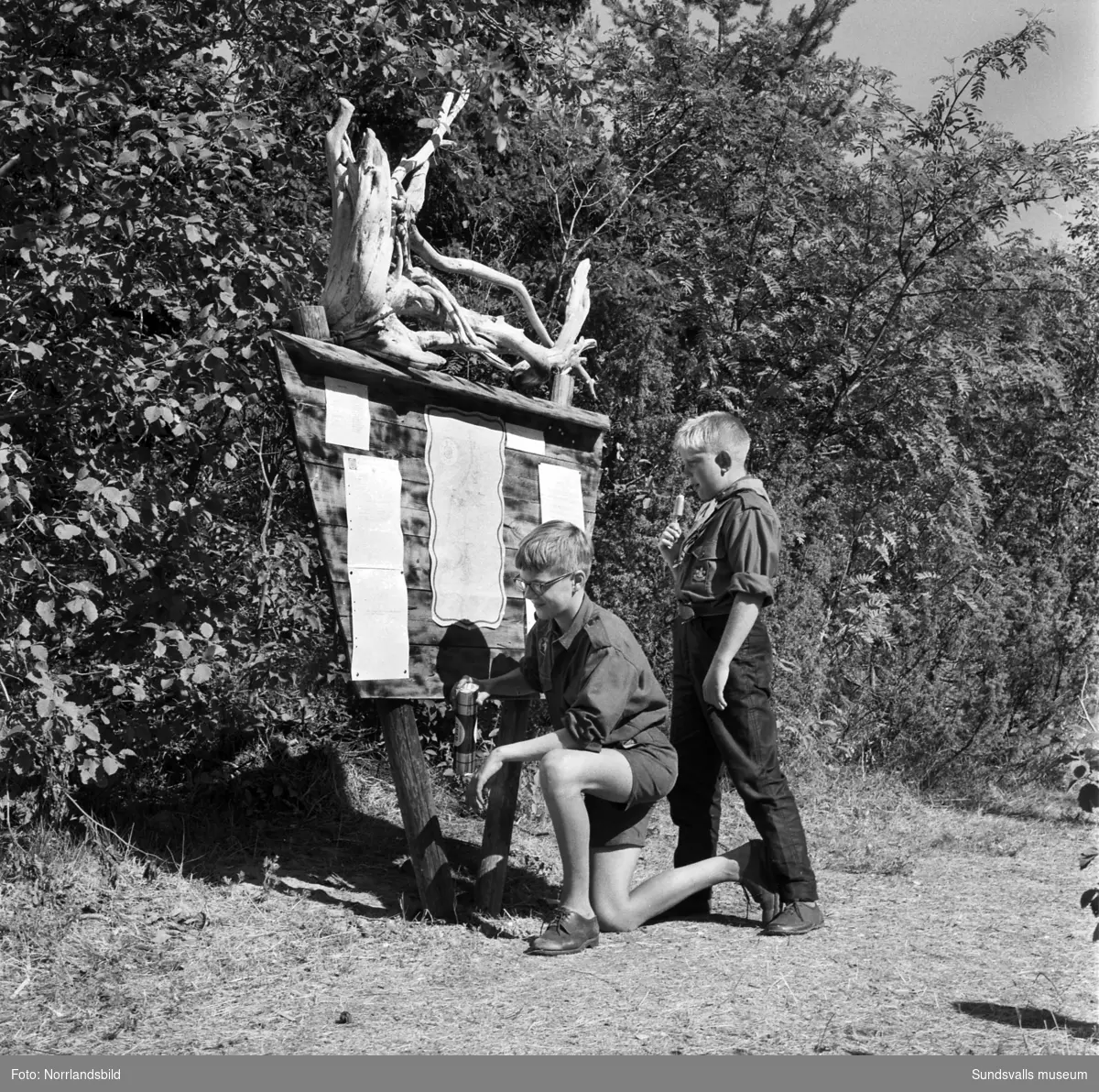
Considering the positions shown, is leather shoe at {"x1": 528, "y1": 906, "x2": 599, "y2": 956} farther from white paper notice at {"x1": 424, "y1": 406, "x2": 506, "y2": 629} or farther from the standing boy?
white paper notice at {"x1": 424, "y1": 406, "x2": 506, "y2": 629}

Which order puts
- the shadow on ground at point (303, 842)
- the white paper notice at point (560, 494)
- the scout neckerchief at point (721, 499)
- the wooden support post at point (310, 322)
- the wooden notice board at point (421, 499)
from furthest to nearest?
1. the white paper notice at point (560, 494)
2. the shadow on ground at point (303, 842)
3. the scout neckerchief at point (721, 499)
4. the wooden support post at point (310, 322)
5. the wooden notice board at point (421, 499)

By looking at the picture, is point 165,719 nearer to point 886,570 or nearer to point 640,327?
point 640,327

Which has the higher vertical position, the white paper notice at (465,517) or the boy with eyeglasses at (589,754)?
the white paper notice at (465,517)

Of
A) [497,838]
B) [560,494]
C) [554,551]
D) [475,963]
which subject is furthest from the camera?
[560,494]

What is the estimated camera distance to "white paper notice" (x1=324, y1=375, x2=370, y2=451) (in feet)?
13.9

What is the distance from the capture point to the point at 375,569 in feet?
14.3

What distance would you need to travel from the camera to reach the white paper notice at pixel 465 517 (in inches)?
183

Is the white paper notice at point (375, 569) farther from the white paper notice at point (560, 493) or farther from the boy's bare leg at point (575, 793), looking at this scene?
the white paper notice at point (560, 493)

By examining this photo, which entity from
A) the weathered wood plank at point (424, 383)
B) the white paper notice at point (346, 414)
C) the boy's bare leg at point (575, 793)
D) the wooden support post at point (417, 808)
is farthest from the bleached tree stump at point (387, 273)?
the boy's bare leg at point (575, 793)

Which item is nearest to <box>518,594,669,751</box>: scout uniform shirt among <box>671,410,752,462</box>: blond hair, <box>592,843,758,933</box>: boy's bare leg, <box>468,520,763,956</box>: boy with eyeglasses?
<box>468,520,763,956</box>: boy with eyeglasses

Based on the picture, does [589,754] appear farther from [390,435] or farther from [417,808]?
[390,435]

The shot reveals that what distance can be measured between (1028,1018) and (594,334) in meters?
4.57

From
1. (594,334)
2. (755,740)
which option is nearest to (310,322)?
(755,740)

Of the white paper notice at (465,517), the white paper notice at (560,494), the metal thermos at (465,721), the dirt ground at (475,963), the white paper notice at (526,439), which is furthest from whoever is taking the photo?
the white paper notice at (560,494)
